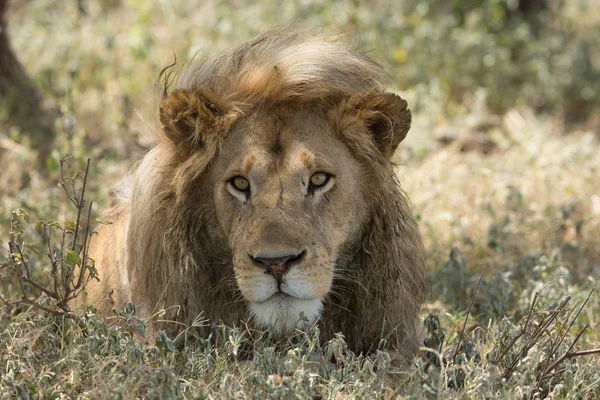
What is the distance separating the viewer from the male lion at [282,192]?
145 inches

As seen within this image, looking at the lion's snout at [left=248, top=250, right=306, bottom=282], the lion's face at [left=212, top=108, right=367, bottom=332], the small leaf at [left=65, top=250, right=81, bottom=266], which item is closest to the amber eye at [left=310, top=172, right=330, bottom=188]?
the lion's face at [left=212, top=108, right=367, bottom=332]

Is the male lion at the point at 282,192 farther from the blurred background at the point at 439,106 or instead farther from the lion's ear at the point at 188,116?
the blurred background at the point at 439,106

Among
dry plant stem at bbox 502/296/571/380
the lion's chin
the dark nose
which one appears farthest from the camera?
dry plant stem at bbox 502/296/571/380

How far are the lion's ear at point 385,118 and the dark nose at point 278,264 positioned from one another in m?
0.71

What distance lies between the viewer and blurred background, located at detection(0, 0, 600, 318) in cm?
602

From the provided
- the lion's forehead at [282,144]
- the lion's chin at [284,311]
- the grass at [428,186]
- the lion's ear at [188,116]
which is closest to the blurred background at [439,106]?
the grass at [428,186]

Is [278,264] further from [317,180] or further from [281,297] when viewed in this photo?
[317,180]

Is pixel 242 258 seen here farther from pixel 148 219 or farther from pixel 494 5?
pixel 494 5

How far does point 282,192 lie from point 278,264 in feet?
1.10

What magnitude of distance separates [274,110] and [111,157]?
3172mm

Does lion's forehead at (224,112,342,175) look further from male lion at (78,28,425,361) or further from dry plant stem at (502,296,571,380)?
dry plant stem at (502,296,571,380)

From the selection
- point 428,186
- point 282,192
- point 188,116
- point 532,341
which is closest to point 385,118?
point 282,192

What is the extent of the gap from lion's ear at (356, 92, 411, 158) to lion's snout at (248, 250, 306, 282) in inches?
27.9

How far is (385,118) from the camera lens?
389cm
